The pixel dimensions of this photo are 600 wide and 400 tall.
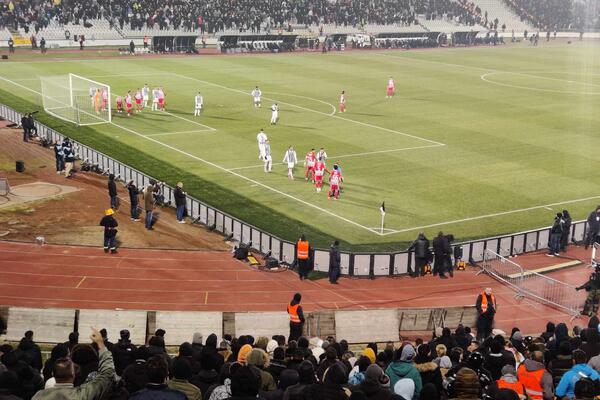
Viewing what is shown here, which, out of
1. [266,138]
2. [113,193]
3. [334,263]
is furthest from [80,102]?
[334,263]

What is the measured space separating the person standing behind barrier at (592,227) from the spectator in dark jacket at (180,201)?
48.2 ft

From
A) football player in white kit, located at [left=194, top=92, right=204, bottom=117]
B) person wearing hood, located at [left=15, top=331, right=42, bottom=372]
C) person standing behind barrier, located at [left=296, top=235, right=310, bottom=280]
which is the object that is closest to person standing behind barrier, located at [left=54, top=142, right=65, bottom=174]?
football player in white kit, located at [left=194, top=92, right=204, bottom=117]

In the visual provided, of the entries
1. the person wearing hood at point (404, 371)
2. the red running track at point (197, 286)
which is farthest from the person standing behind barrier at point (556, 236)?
the person wearing hood at point (404, 371)

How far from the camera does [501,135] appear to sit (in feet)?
164

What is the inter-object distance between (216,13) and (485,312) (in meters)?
82.6

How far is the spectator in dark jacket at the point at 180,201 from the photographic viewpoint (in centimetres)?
3281

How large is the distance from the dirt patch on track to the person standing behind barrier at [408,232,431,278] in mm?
6555

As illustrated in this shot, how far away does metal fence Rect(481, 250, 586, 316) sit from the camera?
26.2 metres

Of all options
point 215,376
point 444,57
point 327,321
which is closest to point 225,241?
point 327,321

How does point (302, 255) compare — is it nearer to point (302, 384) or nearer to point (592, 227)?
point (592, 227)

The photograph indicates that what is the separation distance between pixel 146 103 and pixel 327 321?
37448 mm

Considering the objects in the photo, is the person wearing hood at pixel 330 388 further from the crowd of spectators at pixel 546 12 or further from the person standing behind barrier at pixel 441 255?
the crowd of spectators at pixel 546 12

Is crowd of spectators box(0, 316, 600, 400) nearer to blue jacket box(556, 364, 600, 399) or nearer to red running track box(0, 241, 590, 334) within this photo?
blue jacket box(556, 364, 600, 399)

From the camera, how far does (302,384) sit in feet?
38.4
